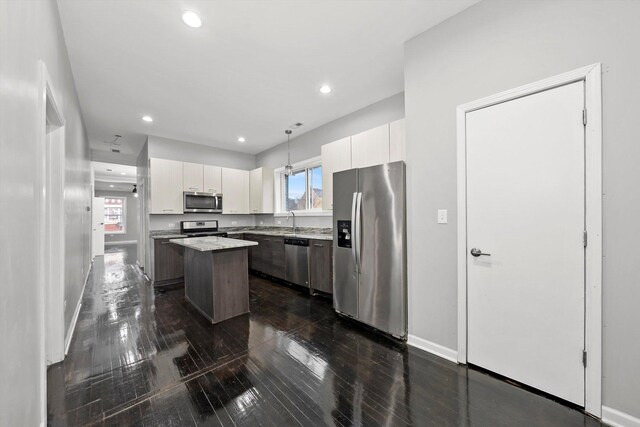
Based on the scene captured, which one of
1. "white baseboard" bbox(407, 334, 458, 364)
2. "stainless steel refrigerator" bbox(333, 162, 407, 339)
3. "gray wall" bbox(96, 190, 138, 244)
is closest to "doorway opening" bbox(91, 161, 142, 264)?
"gray wall" bbox(96, 190, 138, 244)

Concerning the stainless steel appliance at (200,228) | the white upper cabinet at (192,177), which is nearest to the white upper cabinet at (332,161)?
the stainless steel appliance at (200,228)

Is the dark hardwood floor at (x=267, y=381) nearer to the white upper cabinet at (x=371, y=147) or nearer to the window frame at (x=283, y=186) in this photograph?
the white upper cabinet at (x=371, y=147)

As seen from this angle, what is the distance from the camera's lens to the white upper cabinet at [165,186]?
15.9 ft

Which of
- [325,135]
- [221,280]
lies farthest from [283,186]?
[221,280]

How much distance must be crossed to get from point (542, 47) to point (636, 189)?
1.10 m

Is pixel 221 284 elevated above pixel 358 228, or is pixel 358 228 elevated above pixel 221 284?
pixel 358 228

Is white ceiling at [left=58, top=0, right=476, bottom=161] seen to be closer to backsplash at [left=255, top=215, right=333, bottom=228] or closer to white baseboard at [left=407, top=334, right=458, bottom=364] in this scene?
backsplash at [left=255, top=215, right=333, bottom=228]

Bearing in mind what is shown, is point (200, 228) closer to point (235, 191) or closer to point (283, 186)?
point (235, 191)

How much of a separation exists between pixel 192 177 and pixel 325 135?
298 centimetres

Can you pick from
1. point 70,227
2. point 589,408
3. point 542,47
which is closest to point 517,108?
point 542,47

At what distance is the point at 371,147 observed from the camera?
3340 mm

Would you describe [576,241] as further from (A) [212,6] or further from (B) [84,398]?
(B) [84,398]

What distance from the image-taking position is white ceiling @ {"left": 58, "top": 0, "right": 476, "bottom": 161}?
209 cm

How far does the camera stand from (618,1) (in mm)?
1496
